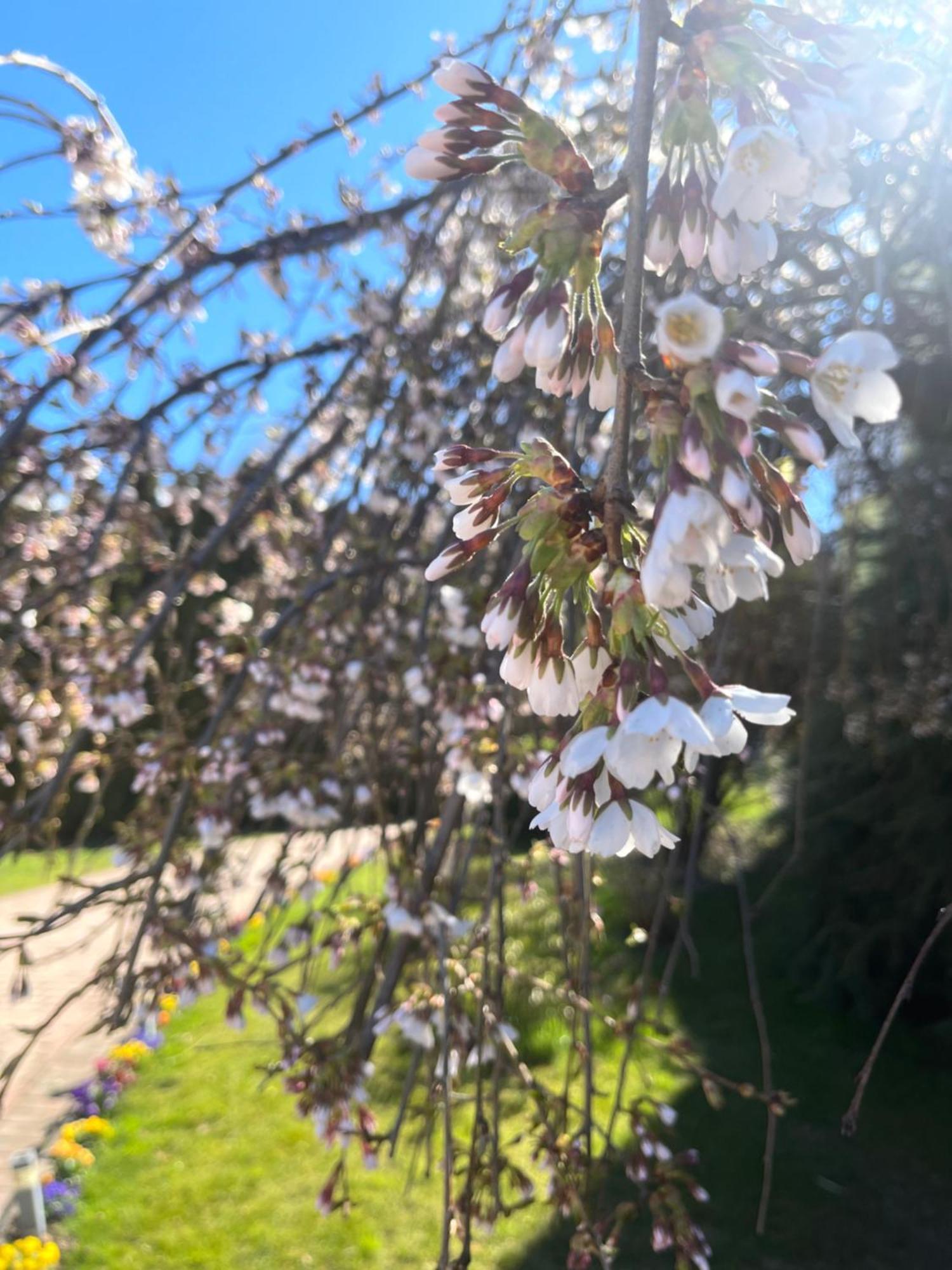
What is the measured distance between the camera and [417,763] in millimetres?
2293

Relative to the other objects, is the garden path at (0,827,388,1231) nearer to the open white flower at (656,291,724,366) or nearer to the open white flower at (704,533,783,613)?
the open white flower at (704,533,783,613)

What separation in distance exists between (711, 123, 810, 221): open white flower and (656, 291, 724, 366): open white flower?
16 centimetres

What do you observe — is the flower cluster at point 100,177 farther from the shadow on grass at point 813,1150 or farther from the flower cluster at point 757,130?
the shadow on grass at point 813,1150

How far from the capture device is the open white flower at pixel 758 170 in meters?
0.71

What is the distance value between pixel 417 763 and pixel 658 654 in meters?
1.62

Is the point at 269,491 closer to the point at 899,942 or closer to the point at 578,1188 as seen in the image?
the point at 578,1188

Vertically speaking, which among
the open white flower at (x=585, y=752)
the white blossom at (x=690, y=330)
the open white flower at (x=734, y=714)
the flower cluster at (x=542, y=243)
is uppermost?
the flower cluster at (x=542, y=243)

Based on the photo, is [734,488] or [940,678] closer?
[734,488]

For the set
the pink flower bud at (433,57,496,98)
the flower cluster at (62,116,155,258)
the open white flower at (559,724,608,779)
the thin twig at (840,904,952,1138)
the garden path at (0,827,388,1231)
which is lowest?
the garden path at (0,827,388,1231)

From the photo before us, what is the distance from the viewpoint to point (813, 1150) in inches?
192

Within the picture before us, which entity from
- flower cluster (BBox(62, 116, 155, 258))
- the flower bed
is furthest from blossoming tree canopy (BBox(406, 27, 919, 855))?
the flower bed

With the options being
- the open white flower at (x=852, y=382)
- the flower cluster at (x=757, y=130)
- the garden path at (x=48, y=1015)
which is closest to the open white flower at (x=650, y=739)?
the open white flower at (x=852, y=382)

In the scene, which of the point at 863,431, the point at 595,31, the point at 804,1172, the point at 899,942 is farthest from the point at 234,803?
the point at 899,942

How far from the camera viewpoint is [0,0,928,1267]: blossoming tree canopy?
2.32ft
